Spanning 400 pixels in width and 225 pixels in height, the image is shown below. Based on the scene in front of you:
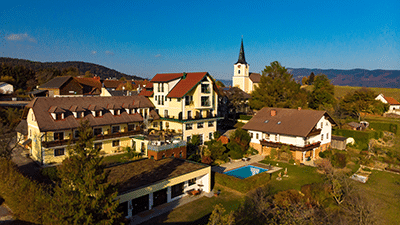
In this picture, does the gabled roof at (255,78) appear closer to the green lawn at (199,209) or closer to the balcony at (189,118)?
the balcony at (189,118)

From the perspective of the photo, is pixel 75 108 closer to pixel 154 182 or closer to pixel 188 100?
pixel 188 100

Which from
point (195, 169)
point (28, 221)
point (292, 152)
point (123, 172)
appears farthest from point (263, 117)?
point (28, 221)

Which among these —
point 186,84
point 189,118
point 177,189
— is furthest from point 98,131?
point 177,189

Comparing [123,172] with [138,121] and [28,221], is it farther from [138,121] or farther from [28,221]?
[138,121]

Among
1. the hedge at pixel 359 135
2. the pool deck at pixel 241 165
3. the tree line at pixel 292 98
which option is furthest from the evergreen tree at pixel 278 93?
the pool deck at pixel 241 165

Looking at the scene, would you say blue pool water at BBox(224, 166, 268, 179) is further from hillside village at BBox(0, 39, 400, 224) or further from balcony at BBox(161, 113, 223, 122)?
balcony at BBox(161, 113, 223, 122)

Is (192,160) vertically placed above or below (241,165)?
above
